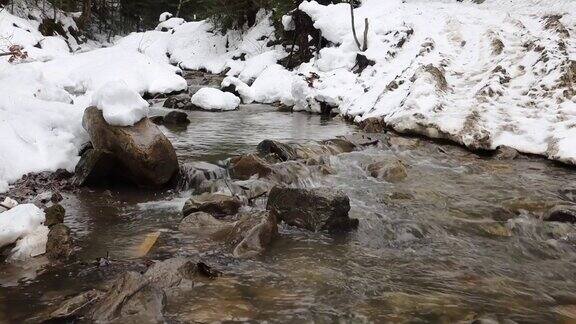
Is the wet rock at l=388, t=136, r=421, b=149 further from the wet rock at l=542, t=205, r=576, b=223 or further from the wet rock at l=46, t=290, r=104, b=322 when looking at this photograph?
the wet rock at l=46, t=290, r=104, b=322

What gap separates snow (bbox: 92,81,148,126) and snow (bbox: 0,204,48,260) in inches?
82.4

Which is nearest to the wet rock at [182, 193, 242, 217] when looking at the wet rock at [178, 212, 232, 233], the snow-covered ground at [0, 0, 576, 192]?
the wet rock at [178, 212, 232, 233]

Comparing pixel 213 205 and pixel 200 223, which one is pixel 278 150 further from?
pixel 200 223

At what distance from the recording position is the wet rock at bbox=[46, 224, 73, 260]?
14.0 ft

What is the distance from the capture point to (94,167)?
6230 millimetres

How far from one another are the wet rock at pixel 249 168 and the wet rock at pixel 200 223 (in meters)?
1.79

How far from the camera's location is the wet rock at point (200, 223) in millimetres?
5023

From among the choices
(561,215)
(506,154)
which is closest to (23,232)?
(561,215)

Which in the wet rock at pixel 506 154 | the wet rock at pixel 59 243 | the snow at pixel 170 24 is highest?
the snow at pixel 170 24

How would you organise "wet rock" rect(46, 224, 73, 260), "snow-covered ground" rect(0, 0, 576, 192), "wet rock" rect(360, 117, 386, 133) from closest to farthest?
"wet rock" rect(46, 224, 73, 260) < "snow-covered ground" rect(0, 0, 576, 192) < "wet rock" rect(360, 117, 386, 133)

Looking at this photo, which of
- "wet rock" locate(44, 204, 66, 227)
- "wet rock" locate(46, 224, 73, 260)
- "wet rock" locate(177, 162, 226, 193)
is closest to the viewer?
"wet rock" locate(46, 224, 73, 260)

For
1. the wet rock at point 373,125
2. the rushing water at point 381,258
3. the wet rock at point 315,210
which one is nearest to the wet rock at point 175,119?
the wet rock at point 373,125

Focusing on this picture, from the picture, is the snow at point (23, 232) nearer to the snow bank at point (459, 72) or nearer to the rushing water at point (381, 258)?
the rushing water at point (381, 258)

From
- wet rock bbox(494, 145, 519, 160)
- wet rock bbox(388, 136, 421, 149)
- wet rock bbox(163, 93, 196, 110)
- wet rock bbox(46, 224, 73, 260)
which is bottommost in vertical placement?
wet rock bbox(46, 224, 73, 260)
